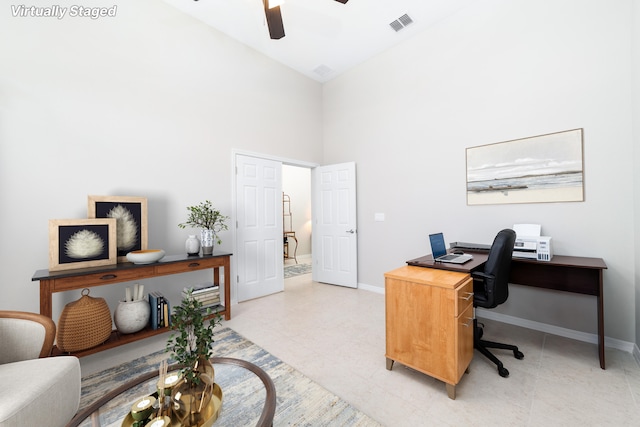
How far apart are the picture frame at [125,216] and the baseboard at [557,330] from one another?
3.86 meters

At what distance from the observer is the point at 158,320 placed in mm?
2441

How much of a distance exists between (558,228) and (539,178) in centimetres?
52

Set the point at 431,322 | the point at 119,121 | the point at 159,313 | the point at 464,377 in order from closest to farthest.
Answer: the point at 431,322
the point at 464,377
the point at 159,313
the point at 119,121

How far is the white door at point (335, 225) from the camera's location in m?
4.18

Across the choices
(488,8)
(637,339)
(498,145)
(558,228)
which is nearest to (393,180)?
(498,145)

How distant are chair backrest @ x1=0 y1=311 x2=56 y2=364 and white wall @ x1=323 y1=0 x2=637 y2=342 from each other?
3502 mm

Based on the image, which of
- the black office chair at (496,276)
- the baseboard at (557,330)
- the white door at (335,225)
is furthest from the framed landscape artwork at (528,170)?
the white door at (335,225)

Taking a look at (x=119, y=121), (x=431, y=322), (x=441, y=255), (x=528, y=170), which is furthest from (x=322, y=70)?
(x=431, y=322)

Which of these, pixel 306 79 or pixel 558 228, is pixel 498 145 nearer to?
pixel 558 228

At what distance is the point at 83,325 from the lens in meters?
2.04

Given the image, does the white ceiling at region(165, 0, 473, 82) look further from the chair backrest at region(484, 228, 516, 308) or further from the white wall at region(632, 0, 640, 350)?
the chair backrest at region(484, 228, 516, 308)

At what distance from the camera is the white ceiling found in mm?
2967

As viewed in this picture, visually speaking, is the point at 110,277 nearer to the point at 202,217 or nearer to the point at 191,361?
the point at 202,217

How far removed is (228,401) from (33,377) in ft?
3.34
